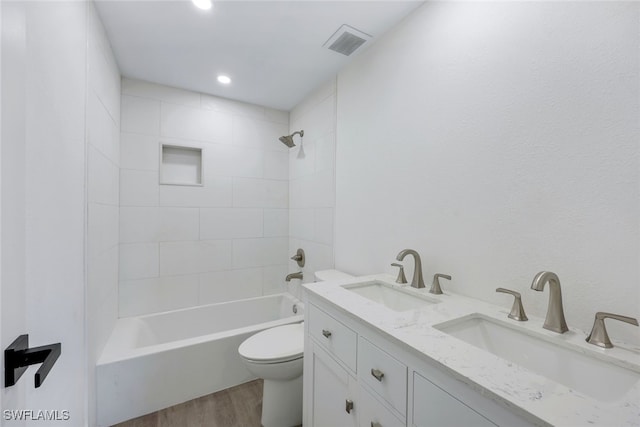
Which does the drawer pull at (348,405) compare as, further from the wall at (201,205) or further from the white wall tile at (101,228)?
the wall at (201,205)

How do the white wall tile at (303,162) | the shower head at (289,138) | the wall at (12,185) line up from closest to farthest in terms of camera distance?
1. the wall at (12,185)
2. the white wall tile at (303,162)
3. the shower head at (289,138)

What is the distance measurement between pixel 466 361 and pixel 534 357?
0.37 meters

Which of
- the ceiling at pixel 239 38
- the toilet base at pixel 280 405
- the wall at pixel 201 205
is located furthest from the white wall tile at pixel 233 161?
the toilet base at pixel 280 405

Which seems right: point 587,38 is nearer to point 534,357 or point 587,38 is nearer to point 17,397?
point 534,357

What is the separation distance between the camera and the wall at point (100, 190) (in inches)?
54.1

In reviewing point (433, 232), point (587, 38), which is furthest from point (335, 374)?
point (587, 38)

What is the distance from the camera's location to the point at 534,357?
85 cm

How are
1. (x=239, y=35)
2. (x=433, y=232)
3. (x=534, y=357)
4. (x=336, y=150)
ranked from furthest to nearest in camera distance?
(x=336, y=150) → (x=239, y=35) → (x=433, y=232) → (x=534, y=357)

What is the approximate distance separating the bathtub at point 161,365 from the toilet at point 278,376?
1.37ft

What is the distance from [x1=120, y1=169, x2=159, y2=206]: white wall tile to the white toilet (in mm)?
1571

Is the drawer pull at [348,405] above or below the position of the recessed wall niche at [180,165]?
below

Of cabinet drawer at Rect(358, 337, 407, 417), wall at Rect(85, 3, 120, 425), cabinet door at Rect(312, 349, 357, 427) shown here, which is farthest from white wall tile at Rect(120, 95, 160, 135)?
cabinet drawer at Rect(358, 337, 407, 417)

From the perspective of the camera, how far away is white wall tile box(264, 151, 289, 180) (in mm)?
2834

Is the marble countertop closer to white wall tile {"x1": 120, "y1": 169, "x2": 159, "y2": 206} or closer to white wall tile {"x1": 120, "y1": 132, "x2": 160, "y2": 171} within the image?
white wall tile {"x1": 120, "y1": 169, "x2": 159, "y2": 206}
